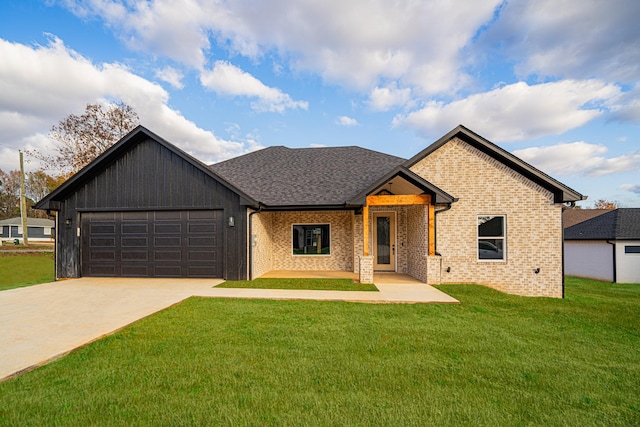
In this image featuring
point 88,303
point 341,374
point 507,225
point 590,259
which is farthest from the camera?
point 590,259

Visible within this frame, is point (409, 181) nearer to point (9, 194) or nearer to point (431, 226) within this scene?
point (431, 226)

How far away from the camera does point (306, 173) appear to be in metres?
13.8

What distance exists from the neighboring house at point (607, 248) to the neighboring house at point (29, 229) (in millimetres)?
61965

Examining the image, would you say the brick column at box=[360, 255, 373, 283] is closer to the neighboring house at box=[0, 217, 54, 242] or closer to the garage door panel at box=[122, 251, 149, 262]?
the garage door panel at box=[122, 251, 149, 262]

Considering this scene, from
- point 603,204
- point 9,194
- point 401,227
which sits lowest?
point 401,227

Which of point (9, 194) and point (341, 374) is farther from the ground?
point (9, 194)

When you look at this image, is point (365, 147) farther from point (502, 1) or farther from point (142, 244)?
point (142, 244)

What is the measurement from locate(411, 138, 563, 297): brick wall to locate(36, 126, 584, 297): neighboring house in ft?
0.11

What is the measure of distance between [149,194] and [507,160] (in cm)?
1280

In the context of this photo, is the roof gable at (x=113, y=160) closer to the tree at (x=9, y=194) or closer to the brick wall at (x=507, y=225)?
the brick wall at (x=507, y=225)

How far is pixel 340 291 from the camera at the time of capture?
8547 mm

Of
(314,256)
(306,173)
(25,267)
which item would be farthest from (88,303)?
(25,267)

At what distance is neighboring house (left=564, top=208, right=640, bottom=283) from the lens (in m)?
18.1

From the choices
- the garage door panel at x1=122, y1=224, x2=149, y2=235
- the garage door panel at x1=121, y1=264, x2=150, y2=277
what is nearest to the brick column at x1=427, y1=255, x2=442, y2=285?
the garage door panel at x1=121, y1=264, x2=150, y2=277
